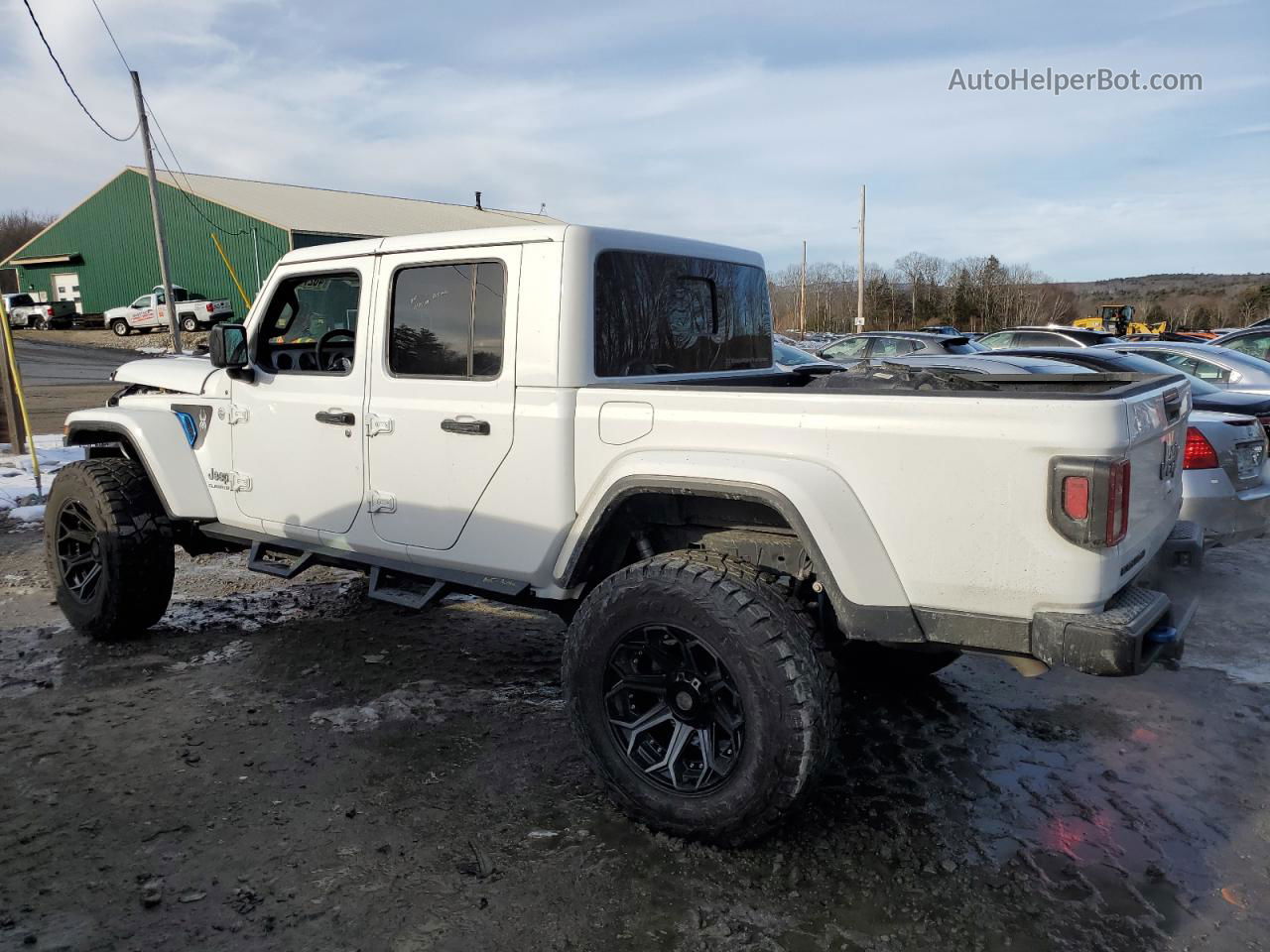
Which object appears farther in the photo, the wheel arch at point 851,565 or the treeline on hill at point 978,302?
the treeline on hill at point 978,302

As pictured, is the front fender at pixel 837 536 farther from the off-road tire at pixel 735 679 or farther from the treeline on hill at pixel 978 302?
the treeline on hill at pixel 978 302

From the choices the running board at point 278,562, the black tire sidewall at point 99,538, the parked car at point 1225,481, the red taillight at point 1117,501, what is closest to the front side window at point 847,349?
the parked car at point 1225,481

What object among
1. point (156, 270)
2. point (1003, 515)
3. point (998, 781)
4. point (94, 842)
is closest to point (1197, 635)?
point (998, 781)

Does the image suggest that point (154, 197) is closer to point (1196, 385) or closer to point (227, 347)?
point (227, 347)

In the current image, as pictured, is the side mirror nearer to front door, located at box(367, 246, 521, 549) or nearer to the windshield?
front door, located at box(367, 246, 521, 549)

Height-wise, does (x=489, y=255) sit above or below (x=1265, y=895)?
above

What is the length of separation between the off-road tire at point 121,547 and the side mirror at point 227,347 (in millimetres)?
1073

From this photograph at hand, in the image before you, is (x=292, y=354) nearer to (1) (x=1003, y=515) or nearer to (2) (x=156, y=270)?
(1) (x=1003, y=515)

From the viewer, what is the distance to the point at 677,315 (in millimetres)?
3928

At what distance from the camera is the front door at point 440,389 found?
11.5 feet

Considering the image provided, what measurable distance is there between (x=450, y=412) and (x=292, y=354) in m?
1.46

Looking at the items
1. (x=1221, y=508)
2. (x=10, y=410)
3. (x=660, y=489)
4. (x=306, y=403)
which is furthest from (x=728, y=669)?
(x=10, y=410)

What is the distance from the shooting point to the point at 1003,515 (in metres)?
2.54

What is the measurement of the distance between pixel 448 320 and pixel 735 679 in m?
1.87
